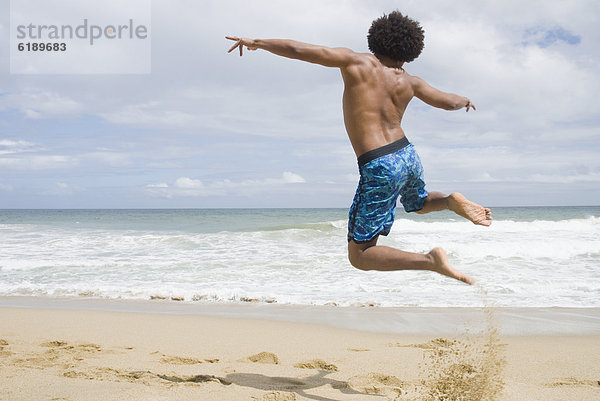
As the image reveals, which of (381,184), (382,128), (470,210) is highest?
(382,128)

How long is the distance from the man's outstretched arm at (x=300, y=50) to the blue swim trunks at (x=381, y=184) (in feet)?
2.10

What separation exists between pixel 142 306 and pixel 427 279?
196 inches

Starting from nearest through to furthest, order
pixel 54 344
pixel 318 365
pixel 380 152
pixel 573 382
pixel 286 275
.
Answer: pixel 380 152 < pixel 573 382 < pixel 318 365 < pixel 54 344 < pixel 286 275

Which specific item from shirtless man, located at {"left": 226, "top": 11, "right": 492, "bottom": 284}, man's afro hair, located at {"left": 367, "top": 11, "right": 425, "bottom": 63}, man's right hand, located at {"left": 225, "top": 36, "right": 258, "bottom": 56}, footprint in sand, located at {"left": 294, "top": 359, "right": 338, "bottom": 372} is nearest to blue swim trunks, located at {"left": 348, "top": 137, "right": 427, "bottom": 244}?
shirtless man, located at {"left": 226, "top": 11, "right": 492, "bottom": 284}

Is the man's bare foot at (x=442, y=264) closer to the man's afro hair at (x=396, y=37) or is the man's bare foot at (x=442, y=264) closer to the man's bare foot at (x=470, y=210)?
the man's bare foot at (x=470, y=210)

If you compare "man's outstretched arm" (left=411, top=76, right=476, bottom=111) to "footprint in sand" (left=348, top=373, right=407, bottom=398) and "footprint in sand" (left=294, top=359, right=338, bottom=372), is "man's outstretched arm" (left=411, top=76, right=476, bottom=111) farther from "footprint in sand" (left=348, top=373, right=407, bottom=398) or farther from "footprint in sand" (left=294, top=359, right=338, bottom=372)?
"footprint in sand" (left=294, top=359, right=338, bottom=372)

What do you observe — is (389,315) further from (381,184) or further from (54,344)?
(54,344)

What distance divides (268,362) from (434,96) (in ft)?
9.54

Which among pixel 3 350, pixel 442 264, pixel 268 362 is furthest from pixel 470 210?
pixel 3 350

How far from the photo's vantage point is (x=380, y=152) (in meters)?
3.42

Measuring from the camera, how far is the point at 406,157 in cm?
349

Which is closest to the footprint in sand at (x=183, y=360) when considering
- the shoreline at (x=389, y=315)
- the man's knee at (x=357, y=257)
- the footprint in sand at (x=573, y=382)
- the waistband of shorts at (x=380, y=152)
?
the shoreline at (x=389, y=315)

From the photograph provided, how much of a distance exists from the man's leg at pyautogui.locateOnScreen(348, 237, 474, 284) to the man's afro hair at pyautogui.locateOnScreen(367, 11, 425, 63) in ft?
4.21

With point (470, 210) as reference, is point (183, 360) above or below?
below
